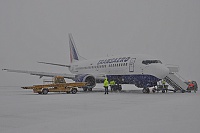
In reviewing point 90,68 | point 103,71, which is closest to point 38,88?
point 103,71

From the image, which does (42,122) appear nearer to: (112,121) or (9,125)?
(9,125)

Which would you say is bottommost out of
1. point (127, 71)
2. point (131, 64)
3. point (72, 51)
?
point (127, 71)

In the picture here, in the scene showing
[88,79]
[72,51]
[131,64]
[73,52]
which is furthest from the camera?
[72,51]

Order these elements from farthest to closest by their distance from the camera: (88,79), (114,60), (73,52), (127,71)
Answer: (73,52)
(114,60)
(88,79)
(127,71)

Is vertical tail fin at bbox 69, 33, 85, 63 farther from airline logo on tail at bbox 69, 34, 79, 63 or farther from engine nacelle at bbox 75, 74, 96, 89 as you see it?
engine nacelle at bbox 75, 74, 96, 89

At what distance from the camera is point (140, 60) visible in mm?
26297

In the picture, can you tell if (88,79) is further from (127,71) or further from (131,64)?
(131,64)

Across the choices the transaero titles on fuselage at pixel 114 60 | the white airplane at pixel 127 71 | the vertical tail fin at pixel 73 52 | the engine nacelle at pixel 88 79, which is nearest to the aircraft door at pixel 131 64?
the white airplane at pixel 127 71

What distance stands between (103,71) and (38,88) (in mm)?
9604

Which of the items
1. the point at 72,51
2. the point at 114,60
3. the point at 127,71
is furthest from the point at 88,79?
the point at 72,51

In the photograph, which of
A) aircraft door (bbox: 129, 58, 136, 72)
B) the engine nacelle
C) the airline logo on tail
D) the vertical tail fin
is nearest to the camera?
aircraft door (bbox: 129, 58, 136, 72)

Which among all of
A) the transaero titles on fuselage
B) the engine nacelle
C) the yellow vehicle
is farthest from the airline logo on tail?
the yellow vehicle

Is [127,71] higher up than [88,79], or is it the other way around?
[127,71]

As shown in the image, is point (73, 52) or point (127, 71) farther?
point (73, 52)
